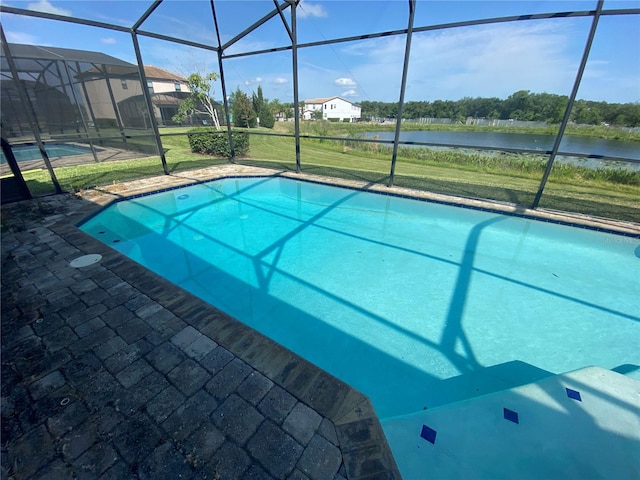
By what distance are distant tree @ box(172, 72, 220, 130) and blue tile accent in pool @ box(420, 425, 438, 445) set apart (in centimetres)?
1498

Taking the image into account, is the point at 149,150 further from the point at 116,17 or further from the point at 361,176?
the point at 361,176

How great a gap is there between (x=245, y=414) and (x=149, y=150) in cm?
1110

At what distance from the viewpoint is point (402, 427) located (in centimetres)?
177

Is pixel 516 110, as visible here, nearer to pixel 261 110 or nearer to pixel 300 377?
pixel 261 110

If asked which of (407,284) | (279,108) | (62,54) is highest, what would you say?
(62,54)

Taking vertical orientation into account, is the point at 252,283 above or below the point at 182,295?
below

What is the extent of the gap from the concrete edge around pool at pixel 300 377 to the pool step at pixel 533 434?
284 millimetres

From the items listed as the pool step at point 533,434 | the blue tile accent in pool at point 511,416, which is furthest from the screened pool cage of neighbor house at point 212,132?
the blue tile accent in pool at point 511,416

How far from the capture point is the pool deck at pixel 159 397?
53.4 inches

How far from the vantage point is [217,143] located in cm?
1034

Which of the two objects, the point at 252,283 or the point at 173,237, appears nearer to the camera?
the point at 252,283

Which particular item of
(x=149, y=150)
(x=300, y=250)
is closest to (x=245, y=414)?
(x=300, y=250)

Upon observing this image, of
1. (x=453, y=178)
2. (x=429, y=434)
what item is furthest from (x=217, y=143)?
(x=429, y=434)

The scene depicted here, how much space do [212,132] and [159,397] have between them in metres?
8.43
